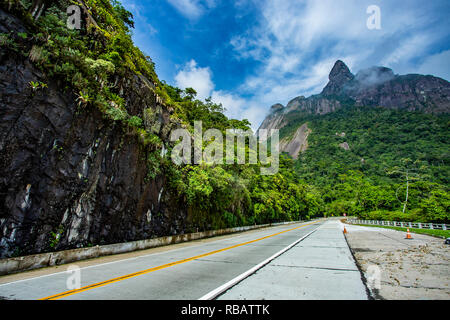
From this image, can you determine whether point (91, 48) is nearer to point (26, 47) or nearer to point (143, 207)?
point (26, 47)

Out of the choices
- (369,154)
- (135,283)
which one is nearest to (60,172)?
(135,283)

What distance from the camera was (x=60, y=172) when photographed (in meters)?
8.60

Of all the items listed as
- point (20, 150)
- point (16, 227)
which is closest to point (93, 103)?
point (20, 150)

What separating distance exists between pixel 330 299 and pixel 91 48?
569 inches

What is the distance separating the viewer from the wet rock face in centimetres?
729

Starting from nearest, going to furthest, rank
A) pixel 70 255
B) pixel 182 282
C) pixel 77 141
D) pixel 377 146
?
pixel 182 282
pixel 70 255
pixel 77 141
pixel 377 146

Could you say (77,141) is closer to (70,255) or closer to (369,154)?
(70,255)

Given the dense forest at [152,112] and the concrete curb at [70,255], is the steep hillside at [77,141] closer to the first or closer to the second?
the dense forest at [152,112]

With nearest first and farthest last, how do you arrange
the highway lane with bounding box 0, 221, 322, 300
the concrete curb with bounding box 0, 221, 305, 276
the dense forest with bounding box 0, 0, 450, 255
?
the highway lane with bounding box 0, 221, 322, 300, the concrete curb with bounding box 0, 221, 305, 276, the dense forest with bounding box 0, 0, 450, 255

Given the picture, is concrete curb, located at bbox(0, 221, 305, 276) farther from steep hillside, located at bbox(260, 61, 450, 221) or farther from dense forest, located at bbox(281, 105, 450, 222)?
dense forest, located at bbox(281, 105, 450, 222)

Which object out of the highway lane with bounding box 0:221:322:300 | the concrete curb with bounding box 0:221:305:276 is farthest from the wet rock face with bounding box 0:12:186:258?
the highway lane with bounding box 0:221:322:300

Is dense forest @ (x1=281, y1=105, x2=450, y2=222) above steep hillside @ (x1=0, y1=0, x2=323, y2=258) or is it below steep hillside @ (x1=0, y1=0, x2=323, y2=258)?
above

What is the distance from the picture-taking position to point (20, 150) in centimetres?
752

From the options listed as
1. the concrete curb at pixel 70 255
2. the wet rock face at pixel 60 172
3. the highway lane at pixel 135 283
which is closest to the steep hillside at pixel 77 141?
the wet rock face at pixel 60 172
